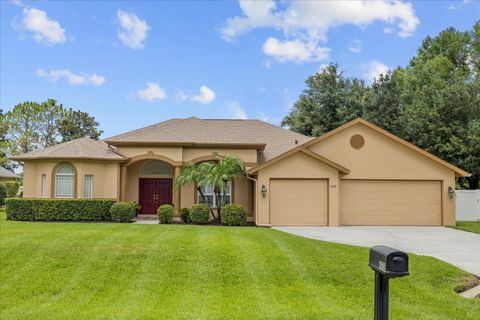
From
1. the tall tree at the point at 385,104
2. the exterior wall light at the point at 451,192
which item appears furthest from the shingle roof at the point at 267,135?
the exterior wall light at the point at 451,192

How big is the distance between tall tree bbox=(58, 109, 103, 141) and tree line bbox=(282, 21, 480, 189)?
71.9 ft

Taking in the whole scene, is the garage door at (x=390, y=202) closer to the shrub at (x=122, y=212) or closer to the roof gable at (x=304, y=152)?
the roof gable at (x=304, y=152)

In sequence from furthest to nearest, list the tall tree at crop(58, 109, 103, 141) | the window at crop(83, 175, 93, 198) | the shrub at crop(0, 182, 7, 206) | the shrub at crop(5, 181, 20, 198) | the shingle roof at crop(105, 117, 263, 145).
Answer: the tall tree at crop(58, 109, 103, 141)
the shrub at crop(5, 181, 20, 198)
the shrub at crop(0, 182, 7, 206)
the shingle roof at crop(105, 117, 263, 145)
the window at crop(83, 175, 93, 198)

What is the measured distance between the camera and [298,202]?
18.3 meters

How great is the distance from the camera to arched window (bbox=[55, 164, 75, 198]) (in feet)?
64.6

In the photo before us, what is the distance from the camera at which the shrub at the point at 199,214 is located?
18.3 m

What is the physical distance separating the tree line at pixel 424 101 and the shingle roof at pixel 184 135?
36.1 ft

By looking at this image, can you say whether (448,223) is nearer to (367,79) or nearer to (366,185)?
(366,185)

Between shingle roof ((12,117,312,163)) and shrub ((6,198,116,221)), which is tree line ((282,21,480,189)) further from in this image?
shrub ((6,198,116,221))

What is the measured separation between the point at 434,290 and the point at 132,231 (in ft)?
31.5

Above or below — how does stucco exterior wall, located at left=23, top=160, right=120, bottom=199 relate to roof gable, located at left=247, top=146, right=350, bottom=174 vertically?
below

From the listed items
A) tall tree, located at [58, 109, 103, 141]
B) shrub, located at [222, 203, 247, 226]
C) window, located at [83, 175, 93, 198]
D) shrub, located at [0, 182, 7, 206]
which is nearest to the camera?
shrub, located at [222, 203, 247, 226]

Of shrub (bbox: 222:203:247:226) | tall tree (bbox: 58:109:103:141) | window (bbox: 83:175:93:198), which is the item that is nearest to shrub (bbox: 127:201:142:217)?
window (bbox: 83:175:93:198)

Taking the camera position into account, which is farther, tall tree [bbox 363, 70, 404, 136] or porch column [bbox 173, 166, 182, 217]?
tall tree [bbox 363, 70, 404, 136]
